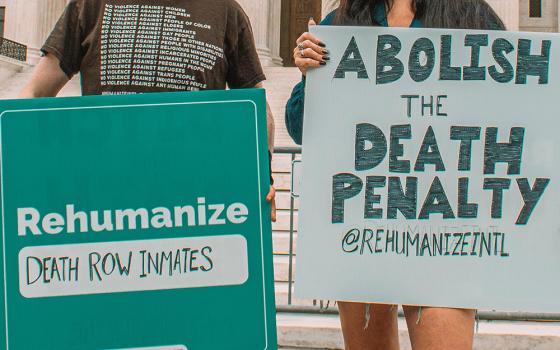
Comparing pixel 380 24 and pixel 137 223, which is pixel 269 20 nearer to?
pixel 380 24

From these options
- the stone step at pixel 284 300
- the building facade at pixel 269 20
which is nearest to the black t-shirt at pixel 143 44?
the stone step at pixel 284 300

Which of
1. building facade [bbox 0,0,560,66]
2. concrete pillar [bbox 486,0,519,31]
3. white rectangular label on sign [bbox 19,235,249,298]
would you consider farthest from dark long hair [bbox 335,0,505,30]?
building facade [bbox 0,0,560,66]

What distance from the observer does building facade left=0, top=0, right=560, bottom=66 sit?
2025cm

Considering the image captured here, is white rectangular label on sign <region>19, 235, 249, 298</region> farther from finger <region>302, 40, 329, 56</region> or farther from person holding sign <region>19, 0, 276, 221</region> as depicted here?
finger <region>302, 40, 329, 56</region>

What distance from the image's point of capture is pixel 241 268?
229cm

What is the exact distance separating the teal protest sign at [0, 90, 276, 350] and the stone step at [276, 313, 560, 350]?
2.74 metres

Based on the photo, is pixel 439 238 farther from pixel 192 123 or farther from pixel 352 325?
pixel 192 123

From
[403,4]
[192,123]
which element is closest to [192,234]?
[192,123]

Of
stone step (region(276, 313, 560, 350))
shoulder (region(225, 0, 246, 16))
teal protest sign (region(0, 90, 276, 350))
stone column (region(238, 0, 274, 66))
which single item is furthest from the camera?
stone column (region(238, 0, 274, 66))

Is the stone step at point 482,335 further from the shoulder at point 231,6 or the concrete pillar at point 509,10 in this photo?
the concrete pillar at point 509,10

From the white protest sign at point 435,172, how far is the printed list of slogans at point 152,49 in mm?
501

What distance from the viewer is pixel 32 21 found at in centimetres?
2164

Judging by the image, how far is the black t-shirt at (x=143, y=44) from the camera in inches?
101

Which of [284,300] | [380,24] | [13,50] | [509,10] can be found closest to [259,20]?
[509,10]
